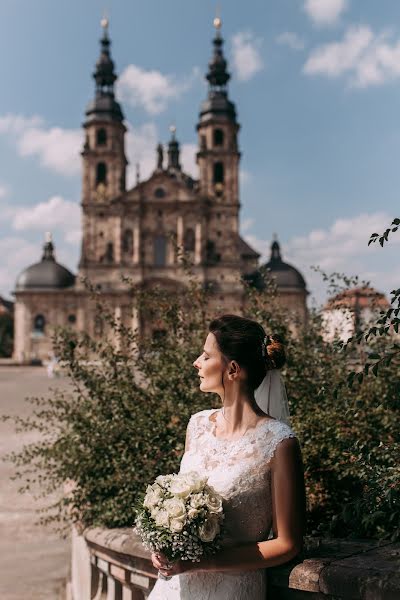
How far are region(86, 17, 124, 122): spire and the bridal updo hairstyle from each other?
58590 mm

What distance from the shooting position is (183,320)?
6.93 meters

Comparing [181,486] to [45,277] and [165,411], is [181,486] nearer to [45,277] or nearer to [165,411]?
[165,411]

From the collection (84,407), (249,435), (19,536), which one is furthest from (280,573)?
(19,536)

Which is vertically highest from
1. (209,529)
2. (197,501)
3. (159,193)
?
(159,193)

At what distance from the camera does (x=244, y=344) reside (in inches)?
105

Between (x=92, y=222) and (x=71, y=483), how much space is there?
2056 inches

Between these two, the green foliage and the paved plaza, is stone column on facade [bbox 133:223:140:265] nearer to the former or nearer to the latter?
the paved plaza

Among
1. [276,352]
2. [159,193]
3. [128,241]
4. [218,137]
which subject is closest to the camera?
[276,352]

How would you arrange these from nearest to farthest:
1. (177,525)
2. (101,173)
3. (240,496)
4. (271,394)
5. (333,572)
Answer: (177,525), (240,496), (333,572), (271,394), (101,173)

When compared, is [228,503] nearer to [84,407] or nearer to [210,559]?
[210,559]

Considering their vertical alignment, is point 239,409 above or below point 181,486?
above

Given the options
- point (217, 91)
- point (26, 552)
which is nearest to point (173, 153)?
point (217, 91)

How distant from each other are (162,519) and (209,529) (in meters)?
0.17

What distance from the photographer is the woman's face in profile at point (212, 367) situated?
106 inches
